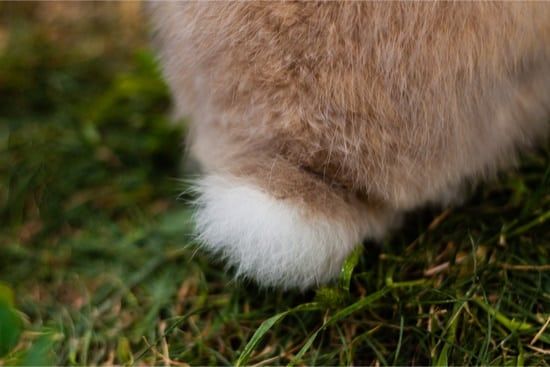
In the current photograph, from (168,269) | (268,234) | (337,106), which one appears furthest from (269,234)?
(168,269)

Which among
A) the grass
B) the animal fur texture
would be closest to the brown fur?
the animal fur texture

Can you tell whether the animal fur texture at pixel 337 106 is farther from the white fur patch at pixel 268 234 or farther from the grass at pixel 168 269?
the grass at pixel 168 269

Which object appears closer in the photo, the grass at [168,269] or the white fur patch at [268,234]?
the white fur patch at [268,234]

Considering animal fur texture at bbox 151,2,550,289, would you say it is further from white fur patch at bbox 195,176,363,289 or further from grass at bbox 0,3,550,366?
grass at bbox 0,3,550,366

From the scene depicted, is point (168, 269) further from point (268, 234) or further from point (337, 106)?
point (337, 106)

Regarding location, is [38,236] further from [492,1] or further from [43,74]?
[492,1]

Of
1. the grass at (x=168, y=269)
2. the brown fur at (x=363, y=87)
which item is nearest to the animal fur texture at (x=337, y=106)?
the brown fur at (x=363, y=87)

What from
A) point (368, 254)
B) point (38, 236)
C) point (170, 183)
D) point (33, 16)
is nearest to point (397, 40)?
point (368, 254)
